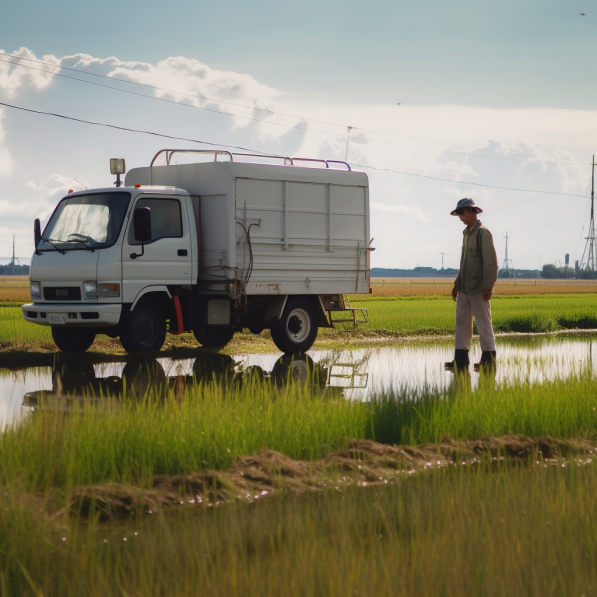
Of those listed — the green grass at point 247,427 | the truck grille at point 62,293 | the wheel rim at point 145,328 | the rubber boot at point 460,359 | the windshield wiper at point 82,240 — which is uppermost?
the windshield wiper at point 82,240

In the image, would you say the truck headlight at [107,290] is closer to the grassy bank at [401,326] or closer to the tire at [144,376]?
the tire at [144,376]

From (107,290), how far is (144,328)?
98cm

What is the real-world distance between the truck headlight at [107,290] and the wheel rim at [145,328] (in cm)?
67

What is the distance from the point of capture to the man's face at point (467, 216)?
1259 centimetres

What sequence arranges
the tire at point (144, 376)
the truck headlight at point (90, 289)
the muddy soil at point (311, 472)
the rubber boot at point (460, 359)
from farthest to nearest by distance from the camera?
the truck headlight at point (90, 289) < the rubber boot at point (460, 359) < the tire at point (144, 376) < the muddy soil at point (311, 472)

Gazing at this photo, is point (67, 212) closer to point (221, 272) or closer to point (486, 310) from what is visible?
point (221, 272)

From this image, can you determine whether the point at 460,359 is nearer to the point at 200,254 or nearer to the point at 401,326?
the point at 200,254

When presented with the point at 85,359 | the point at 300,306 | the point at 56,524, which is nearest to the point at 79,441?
the point at 56,524

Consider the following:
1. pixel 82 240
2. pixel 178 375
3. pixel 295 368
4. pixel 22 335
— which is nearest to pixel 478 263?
pixel 295 368

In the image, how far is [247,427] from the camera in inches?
267

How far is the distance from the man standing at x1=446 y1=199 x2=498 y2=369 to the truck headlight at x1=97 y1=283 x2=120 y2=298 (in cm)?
528

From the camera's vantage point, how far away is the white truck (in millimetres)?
14180

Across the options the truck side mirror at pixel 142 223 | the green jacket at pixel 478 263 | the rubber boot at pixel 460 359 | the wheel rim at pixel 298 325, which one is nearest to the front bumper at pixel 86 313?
the truck side mirror at pixel 142 223

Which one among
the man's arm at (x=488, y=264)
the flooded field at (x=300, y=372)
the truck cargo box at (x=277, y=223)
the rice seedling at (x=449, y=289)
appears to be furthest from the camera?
the rice seedling at (x=449, y=289)
